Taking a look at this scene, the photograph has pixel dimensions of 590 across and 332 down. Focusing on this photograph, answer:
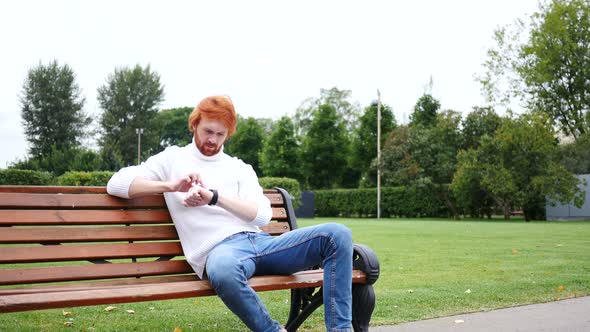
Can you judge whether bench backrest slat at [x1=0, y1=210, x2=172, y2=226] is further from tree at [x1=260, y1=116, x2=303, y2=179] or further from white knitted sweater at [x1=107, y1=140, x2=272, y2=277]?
tree at [x1=260, y1=116, x2=303, y2=179]

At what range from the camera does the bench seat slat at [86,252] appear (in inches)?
134

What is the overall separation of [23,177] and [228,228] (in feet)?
80.2

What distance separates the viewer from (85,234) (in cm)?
→ 367

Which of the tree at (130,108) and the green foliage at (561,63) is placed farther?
the tree at (130,108)

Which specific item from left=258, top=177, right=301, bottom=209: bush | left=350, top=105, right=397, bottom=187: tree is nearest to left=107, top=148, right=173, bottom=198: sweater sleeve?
left=258, top=177, right=301, bottom=209: bush

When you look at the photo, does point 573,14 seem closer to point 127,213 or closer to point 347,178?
point 347,178

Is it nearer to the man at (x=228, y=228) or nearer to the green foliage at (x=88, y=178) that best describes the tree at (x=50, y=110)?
the green foliage at (x=88, y=178)

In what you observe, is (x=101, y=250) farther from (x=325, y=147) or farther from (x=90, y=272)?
(x=325, y=147)

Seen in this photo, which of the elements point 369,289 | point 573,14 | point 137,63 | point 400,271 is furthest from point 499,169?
point 137,63

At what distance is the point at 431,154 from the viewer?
4062 centimetres

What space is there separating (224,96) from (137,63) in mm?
68235

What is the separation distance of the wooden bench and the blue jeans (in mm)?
102

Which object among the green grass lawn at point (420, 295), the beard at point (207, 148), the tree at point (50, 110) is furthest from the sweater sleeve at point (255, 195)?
the tree at point (50, 110)

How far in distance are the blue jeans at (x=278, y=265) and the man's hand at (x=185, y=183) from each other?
376mm
